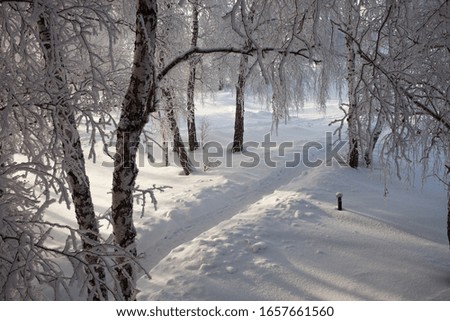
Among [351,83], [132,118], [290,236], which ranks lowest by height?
[290,236]

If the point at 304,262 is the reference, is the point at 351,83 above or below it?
above

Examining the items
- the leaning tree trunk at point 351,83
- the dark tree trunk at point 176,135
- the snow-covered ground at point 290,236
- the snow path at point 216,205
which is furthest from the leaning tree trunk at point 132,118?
the dark tree trunk at point 176,135

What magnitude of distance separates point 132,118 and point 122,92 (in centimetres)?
167

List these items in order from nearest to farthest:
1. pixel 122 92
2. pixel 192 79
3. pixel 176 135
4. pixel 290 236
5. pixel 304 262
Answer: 1. pixel 122 92
2. pixel 304 262
3. pixel 290 236
4. pixel 192 79
5. pixel 176 135

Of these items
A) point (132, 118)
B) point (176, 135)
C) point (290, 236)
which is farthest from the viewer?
point (176, 135)

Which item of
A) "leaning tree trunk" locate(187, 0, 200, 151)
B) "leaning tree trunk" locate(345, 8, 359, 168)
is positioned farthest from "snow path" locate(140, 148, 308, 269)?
"leaning tree trunk" locate(187, 0, 200, 151)

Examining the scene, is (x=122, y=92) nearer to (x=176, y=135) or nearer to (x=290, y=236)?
(x=290, y=236)

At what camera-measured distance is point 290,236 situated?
659cm

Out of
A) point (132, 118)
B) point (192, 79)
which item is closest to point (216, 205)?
point (192, 79)

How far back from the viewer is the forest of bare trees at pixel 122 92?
2.08 m

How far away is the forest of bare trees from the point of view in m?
2.08

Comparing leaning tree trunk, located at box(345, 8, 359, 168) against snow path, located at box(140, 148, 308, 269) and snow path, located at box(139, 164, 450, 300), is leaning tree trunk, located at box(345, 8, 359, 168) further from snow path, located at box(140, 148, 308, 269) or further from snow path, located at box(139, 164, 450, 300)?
snow path, located at box(140, 148, 308, 269)

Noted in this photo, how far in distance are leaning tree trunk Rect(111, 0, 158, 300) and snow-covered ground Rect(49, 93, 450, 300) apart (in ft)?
1.86
